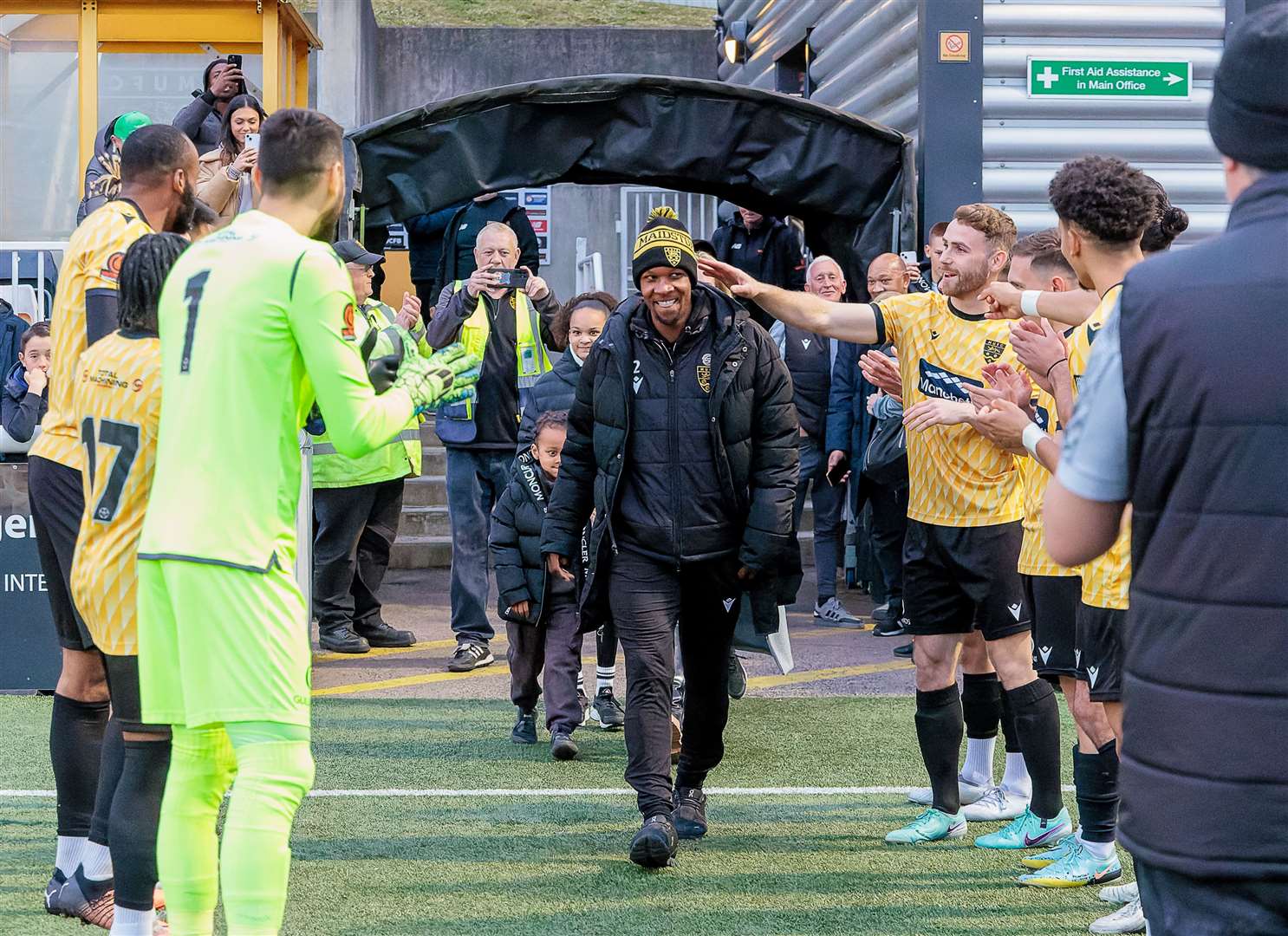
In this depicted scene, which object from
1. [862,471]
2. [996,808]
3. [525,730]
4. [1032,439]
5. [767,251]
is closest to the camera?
[1032,439]

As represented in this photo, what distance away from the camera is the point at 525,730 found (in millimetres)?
7043

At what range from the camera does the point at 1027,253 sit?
5.62 meters

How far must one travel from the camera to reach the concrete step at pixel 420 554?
12.7 meters

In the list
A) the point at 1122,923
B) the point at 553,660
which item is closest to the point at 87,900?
the point at 553,660

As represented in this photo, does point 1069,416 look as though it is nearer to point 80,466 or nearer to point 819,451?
point 80,466

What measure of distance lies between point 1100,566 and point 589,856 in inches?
78.8

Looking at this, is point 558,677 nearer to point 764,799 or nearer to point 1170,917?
point 764,799

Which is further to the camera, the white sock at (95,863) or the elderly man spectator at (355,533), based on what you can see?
the elderly man spectator at (355,533)

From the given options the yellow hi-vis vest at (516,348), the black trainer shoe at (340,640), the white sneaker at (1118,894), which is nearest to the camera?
the white sneaker at (1118,894)

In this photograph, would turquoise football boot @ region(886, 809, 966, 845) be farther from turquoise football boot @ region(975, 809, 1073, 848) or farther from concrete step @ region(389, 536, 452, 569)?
concrete step @ region(389, 536, 452, 569)

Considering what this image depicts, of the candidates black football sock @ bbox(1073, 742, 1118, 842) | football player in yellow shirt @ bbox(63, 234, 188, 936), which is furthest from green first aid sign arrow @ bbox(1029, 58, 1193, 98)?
football player in yellow shirt @ bbox(63, 234, 188, 936)

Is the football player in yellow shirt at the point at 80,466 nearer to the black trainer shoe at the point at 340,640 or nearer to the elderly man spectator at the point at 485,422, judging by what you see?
the elderly man spectator at the point at 485,422

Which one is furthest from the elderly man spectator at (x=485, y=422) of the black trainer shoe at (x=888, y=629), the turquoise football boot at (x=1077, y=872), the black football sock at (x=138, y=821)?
the black football sock at (x=138, y=821)

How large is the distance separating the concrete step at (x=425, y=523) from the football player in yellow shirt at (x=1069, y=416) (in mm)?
→ 8559
